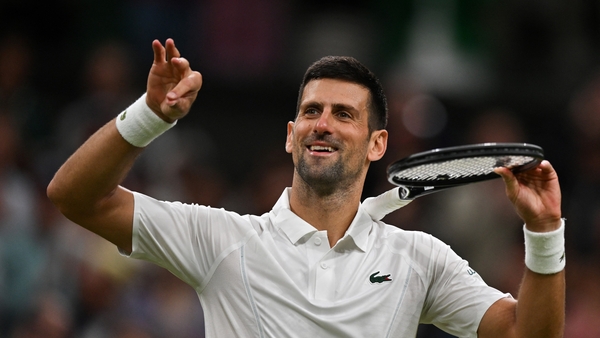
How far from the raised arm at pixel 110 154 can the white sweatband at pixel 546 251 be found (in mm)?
1523

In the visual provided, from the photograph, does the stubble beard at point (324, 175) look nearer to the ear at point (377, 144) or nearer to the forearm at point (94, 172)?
the ear at point (377, 144)

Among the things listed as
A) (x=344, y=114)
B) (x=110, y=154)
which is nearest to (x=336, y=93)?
(x=344, y=114)

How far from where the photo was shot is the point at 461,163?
12.9 ft

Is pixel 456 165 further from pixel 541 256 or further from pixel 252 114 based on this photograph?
pixel 252 114

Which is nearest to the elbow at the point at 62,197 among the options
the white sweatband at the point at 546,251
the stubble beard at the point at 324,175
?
the stubble beard at the point at 324,175

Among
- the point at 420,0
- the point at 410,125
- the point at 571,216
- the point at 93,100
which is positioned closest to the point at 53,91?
the point at 93,100

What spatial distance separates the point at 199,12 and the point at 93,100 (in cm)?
247

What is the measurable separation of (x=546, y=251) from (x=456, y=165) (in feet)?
1.69

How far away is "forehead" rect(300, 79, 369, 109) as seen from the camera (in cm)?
444

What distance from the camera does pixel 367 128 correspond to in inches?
178

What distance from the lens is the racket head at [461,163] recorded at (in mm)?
3748

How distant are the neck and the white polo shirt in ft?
0.28

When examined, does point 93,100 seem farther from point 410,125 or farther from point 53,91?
point 410,125

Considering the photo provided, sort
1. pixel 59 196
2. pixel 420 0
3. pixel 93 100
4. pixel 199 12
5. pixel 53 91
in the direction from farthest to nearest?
pixel 420 0
pixel 199 12
pixel 53 91
pixel 93 100
pixel 59 196
